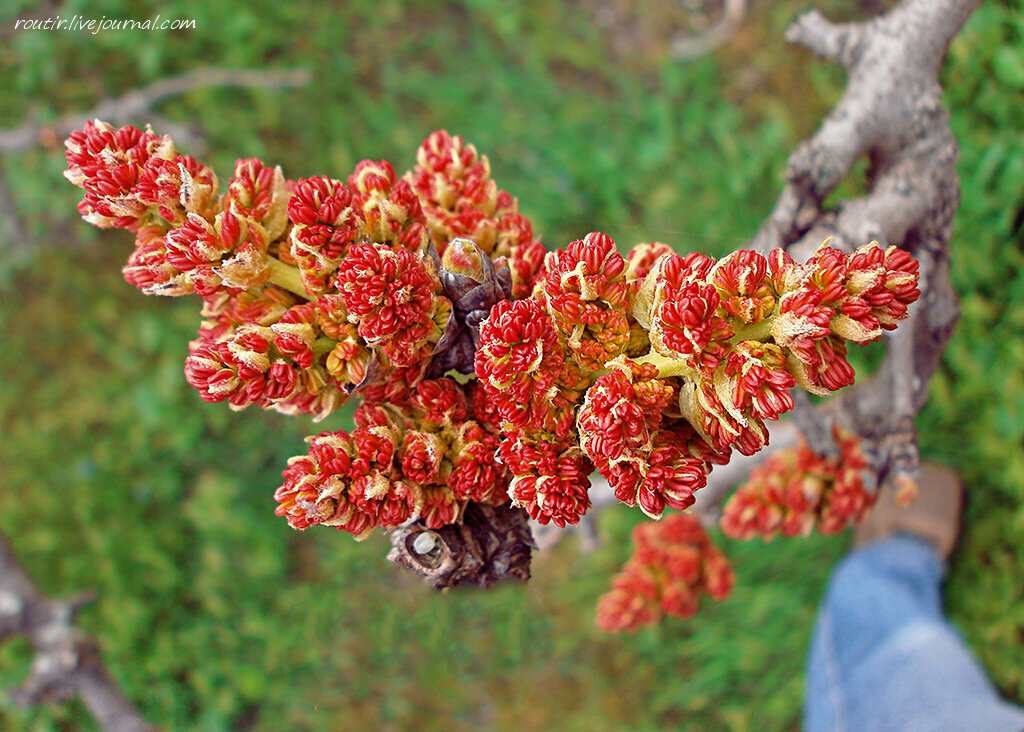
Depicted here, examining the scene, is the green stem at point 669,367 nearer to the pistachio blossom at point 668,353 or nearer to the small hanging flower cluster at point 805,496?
the pistachio blossom at point 668,353

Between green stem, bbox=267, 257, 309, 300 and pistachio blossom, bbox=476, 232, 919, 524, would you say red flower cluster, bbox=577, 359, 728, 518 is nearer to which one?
pistachio blossom, bbox=476, 232, 919, 524

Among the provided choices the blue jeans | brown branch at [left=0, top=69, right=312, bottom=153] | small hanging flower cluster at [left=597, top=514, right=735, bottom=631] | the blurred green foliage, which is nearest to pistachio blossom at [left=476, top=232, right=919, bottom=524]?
small hanging flower cluster at [left=597, top=514, right=735, bottom=631]

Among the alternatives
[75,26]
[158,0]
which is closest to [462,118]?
[158,0]

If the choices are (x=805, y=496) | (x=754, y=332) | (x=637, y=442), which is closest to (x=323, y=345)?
(x=637, y=442)

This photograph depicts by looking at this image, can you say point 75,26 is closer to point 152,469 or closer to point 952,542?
point 152,469

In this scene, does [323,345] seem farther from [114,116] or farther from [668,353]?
[114,116]
